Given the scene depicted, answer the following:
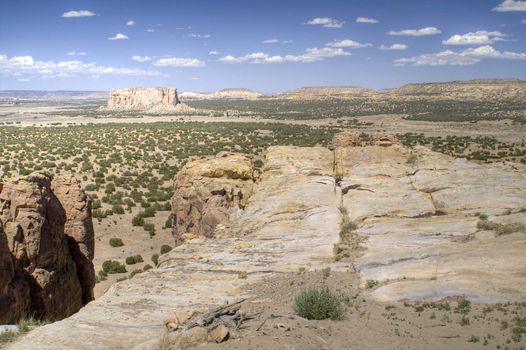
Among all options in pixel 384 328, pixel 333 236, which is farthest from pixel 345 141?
pixel 384 328

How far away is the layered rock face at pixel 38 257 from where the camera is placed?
1286 centimetres

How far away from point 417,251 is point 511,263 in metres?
2.74

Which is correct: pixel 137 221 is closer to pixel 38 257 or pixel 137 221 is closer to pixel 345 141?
pixel 345 141

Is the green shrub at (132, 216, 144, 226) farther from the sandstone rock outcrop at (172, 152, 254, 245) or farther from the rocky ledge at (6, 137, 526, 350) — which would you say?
the rocky ledge at (6, 137, 526, 350)

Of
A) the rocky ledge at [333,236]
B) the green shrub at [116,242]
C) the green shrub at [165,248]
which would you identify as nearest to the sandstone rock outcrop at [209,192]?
the rocky ledge at [333,236]

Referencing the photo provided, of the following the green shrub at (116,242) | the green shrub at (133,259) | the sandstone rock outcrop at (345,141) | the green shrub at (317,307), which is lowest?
the green shrub at (133,259)

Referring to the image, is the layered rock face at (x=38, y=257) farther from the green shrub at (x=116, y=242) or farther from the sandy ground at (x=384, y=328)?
the green shrub at (x=116, y=242)

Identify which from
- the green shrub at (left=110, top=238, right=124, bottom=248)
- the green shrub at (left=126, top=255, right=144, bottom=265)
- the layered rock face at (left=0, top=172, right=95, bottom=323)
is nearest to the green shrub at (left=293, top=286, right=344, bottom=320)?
the layered rock face at (left=0, top=172, right=95, bottom=323)

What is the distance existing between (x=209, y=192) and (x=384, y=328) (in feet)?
46.8

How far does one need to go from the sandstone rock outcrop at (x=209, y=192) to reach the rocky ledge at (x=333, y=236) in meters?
0.08

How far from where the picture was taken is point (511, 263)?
1131cm

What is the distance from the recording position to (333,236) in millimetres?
15961

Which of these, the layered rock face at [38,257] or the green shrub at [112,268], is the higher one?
the layered rock face at [38,257]

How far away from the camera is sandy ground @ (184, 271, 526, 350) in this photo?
8.09 meters
